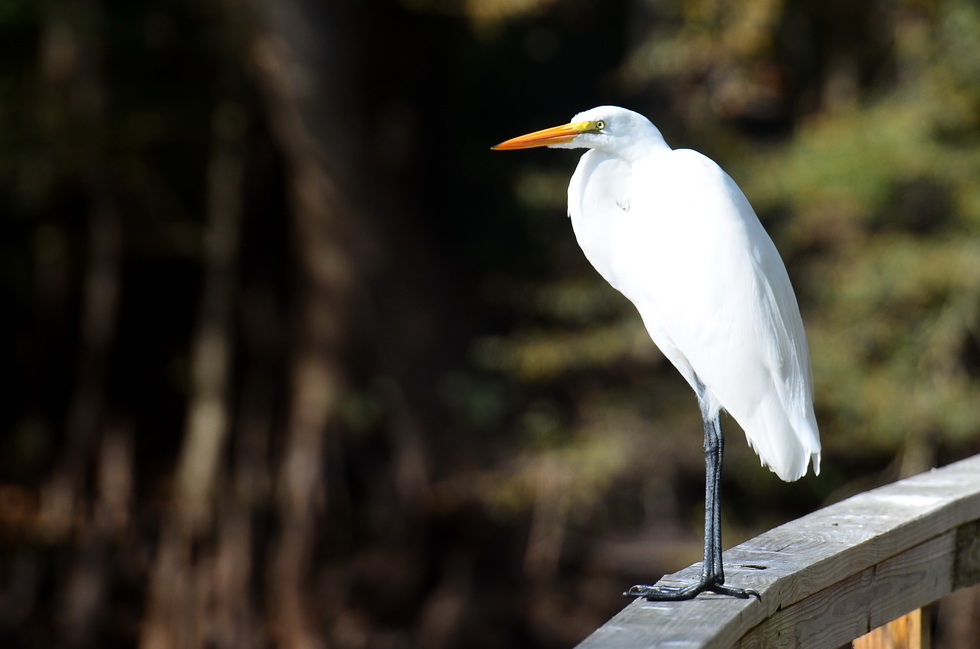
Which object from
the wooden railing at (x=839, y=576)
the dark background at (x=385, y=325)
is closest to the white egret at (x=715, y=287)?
the wooden railing at (x=839, y=576)

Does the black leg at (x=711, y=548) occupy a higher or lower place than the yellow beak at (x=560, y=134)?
lower

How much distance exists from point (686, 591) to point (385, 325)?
4173mm

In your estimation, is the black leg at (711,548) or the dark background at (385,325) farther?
the dark background at (385,325)

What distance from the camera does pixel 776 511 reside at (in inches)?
212

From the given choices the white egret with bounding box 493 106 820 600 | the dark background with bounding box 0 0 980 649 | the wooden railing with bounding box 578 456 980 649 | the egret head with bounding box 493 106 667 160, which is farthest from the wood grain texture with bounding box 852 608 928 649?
the dark background with bounding box 0 0 980 649

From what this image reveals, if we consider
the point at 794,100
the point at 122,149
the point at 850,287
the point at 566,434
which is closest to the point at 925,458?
the point at 850,287

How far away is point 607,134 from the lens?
1676 mm

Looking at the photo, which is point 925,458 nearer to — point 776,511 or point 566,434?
point 776,511

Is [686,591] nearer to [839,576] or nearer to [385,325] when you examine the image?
[839,576]

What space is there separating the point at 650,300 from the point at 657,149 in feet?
0.74

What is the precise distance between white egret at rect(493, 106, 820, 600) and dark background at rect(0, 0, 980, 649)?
286 centimetres

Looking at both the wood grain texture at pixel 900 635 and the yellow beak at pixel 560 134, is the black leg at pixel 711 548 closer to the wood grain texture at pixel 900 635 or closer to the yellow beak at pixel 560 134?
the wood grain texture at pixel 900 635

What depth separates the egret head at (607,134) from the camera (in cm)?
167

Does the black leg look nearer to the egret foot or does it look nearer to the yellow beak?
the egret foot
